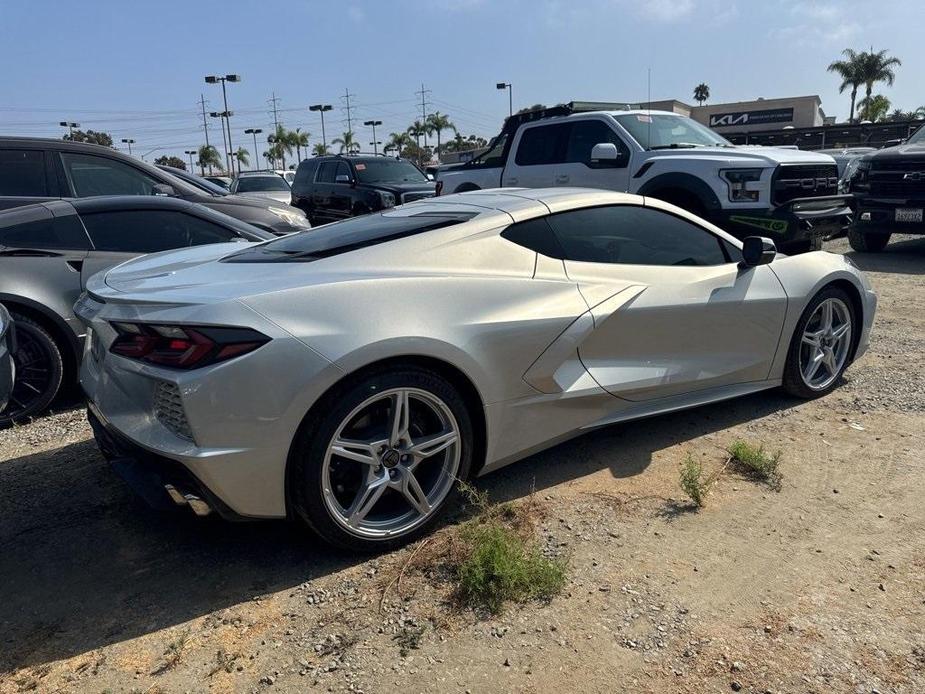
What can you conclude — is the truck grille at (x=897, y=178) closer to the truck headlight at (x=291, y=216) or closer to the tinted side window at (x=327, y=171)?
the truck headlight at (x=291, y=216)

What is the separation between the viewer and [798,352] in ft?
14.6

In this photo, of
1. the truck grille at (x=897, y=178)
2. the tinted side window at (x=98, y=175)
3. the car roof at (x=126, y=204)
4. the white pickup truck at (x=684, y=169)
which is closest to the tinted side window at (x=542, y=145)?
the white pickup truck at (x=684, y=169)

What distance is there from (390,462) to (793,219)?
19.5 ft

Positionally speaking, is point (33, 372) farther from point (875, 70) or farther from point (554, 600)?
point (875, 70)

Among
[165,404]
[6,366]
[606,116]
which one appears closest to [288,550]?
[165,404]

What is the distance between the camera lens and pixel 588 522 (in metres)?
3.20

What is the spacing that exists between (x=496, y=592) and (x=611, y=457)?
1.44m

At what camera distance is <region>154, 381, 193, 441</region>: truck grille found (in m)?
2.57

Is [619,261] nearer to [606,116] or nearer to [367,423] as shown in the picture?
[367,423]

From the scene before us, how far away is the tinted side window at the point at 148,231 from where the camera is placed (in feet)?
16.9

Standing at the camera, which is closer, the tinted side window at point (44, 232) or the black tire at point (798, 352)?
the black tire at point (798, 352)

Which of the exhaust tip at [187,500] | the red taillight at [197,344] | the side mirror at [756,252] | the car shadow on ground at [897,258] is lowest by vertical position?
the car shadow on ground at [897,258]

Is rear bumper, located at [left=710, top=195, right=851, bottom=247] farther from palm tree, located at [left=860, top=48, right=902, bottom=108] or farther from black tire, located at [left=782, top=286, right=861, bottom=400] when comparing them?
palm tree, located at [left=860, top=48, right=902, bottom=108]

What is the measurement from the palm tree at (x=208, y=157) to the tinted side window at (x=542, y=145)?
94.0 metres
